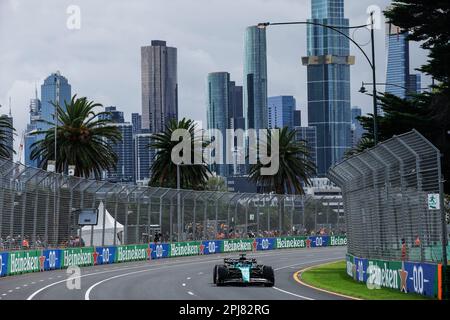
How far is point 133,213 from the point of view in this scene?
55719 millimetres

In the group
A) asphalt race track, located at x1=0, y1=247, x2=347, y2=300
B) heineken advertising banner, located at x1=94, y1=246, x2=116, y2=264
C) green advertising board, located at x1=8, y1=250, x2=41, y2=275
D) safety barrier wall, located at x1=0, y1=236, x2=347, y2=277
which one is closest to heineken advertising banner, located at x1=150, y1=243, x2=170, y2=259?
safety barrier wall, located at x1=0, y1=236, x2=347, y2=277

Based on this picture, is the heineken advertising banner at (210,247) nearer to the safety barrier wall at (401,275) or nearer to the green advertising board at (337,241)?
the green advertising board at (337,241)

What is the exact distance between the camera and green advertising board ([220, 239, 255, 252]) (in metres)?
68.0

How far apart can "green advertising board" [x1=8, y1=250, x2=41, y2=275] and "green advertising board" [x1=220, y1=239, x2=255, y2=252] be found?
88.8 ft

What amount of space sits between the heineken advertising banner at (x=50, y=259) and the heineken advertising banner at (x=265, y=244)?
29.4 meters

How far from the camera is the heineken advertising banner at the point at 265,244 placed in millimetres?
72375

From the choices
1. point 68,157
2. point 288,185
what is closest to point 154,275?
point 68,157

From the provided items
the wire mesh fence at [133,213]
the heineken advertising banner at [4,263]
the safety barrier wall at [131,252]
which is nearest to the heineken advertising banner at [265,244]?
the safety barrier wall at [131,252]

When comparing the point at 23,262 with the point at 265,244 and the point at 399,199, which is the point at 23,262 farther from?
the point at 265,244

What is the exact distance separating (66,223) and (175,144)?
36574 mm

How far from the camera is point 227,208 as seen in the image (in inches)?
2677

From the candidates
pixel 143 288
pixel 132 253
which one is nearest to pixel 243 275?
pixel 143 288

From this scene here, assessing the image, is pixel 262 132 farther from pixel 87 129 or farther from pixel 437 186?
pixel 437 186

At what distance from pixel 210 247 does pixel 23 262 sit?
27.2 metres
